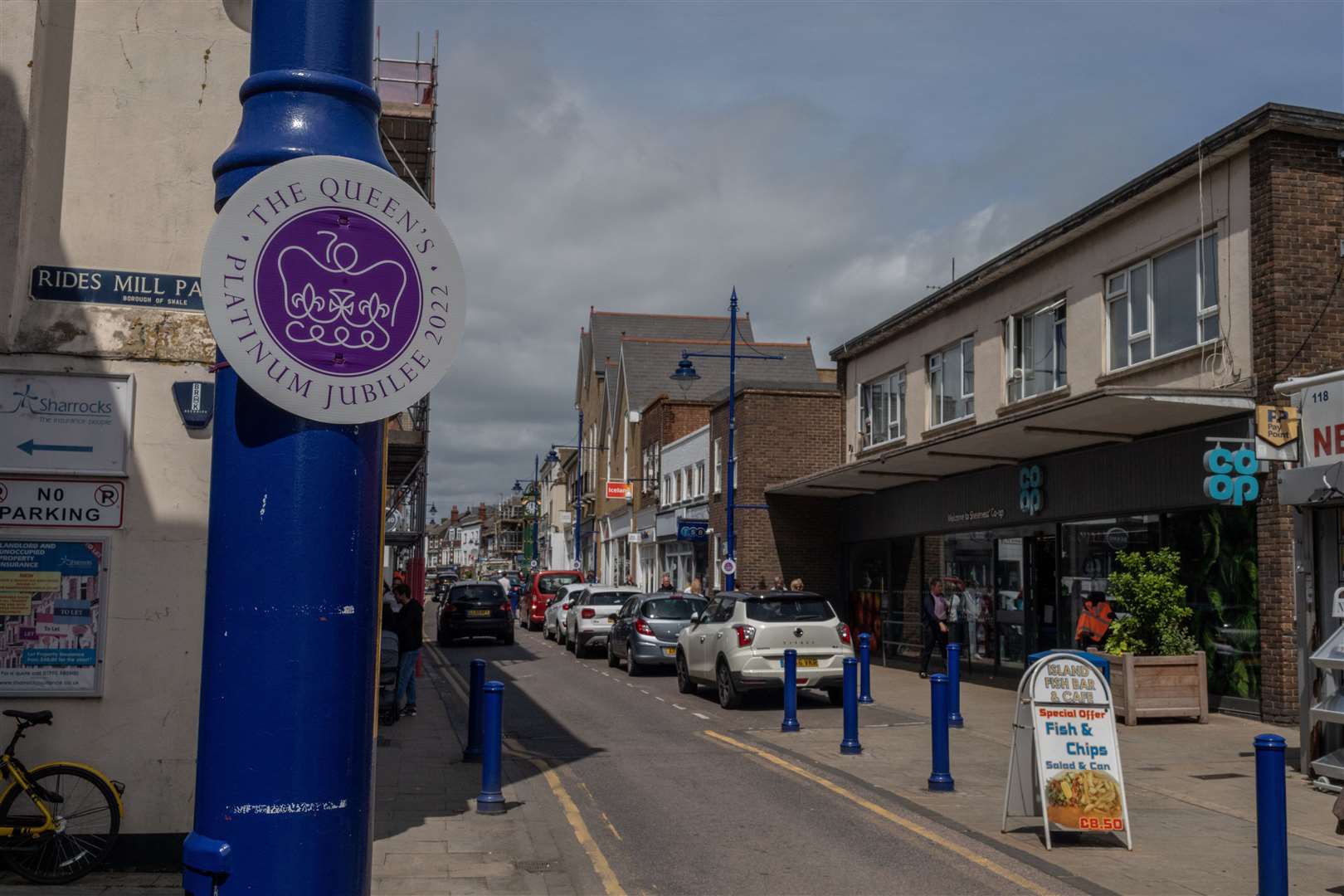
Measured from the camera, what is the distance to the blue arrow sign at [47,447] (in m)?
7.29

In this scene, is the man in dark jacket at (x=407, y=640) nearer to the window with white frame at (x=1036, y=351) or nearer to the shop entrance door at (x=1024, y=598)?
the shop entrance door at (x=1024, y=598)

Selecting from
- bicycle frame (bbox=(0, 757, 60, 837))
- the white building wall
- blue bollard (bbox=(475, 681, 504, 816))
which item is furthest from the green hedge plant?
bicycle frame (bbox=(0, 757, 60, 837))

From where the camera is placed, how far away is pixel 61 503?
289 inches

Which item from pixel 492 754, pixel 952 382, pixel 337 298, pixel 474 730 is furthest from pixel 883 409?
pixel 337 298

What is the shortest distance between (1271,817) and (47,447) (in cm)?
738

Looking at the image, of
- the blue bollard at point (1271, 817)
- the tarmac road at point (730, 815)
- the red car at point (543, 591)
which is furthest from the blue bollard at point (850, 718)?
the red car at point (543, 591)

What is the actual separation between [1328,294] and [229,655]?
15.7 m

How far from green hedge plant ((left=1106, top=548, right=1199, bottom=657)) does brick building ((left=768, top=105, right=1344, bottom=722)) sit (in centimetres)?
81

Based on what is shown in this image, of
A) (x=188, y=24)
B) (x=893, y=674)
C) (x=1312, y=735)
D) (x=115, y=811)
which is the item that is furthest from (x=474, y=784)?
(x=893, y=674)

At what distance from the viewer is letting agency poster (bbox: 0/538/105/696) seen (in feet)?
23.8

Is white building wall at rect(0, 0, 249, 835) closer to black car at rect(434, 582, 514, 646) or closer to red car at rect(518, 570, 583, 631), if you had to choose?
black car at rect(434, 582, 514, 646)

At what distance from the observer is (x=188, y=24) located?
25.5 ft

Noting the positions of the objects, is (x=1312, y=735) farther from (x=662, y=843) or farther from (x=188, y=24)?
(x=188, y=24)

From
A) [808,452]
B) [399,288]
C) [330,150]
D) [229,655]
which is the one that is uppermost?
[808,452]
